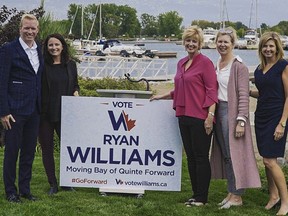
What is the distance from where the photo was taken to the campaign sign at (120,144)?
20.2ft

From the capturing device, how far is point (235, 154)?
579 centimetres

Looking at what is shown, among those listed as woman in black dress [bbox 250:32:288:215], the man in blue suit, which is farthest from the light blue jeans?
the man in blue suit

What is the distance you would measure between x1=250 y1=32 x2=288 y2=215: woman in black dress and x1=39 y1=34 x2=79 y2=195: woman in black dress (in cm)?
202

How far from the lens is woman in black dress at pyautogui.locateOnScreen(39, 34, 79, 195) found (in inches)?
238

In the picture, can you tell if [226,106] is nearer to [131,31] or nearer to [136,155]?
[136,155]

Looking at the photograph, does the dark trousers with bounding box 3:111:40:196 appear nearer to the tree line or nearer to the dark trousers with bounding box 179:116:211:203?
the dark trousers with bounding box 179:116:211:203

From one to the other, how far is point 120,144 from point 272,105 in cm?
169

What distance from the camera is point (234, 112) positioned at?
18.8 feet

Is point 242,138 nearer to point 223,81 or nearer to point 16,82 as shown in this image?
point 223,81

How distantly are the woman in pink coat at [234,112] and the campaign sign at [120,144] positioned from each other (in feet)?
2.02

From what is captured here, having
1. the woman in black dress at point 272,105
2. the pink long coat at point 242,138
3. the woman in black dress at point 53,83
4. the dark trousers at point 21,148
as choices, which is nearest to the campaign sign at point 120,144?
the woman in black dress at point 53,83

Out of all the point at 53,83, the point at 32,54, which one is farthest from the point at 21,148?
the point at 32,54

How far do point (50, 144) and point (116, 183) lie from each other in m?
0.85

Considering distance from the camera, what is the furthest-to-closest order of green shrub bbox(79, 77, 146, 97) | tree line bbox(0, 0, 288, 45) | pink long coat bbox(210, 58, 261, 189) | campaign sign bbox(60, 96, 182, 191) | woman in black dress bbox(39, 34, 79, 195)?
tree line bbox(0, 0, 288, 45), green shrub bbox(79, 77, 146, 97), campaign sign bbox(60, 96, 182, 191), woman in black dress bbox(39, 34, 79, 195), pink long coat bbox(210, 58, 261, 189)
